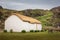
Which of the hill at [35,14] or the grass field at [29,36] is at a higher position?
the hill at [35,14]

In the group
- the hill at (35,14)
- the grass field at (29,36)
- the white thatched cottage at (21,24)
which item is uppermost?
the hill at (35,14)

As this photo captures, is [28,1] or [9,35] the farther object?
[28,1]

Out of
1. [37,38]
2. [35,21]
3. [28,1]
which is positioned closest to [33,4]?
[28,1]

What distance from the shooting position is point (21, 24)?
3762 mm

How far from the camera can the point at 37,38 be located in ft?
12.4

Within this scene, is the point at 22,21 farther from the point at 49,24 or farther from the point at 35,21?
the point at 49,24

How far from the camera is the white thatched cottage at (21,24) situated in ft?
12.3

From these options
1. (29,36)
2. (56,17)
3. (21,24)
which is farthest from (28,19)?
(56,17)

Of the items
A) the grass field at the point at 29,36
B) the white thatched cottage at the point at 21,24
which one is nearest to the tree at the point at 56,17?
the grass field at the point at 29,36

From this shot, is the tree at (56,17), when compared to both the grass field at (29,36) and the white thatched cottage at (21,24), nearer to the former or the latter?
the grass field at (29,36)

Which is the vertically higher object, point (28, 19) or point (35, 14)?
point (35, 14)

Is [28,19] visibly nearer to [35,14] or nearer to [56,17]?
[35,14]

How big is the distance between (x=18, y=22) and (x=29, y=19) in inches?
9.4

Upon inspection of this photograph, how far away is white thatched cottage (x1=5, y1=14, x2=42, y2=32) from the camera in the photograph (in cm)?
376
